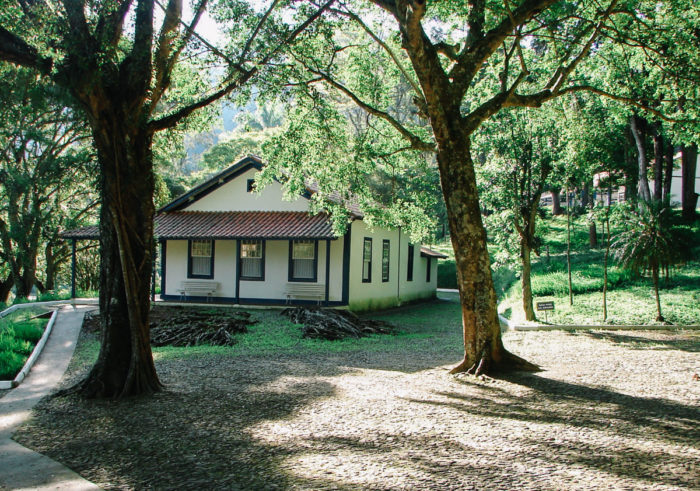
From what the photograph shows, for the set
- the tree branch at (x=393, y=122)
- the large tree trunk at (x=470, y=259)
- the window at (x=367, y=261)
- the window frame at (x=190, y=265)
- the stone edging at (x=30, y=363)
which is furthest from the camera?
the window frame at (x=190, y=265)

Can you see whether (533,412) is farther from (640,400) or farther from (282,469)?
(282,469)

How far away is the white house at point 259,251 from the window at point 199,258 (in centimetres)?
4

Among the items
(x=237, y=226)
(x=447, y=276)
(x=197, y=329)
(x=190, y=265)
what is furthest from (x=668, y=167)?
(x=197, y=329)

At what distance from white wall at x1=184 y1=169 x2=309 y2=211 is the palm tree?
34.8 ft

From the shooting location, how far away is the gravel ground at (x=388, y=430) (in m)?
4.31

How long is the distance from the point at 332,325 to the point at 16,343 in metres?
7.23

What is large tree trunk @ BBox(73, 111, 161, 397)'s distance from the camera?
7.05 metres

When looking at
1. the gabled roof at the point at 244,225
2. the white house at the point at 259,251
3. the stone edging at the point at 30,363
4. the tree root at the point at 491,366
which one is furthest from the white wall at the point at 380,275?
the tree root at the point at 491,366

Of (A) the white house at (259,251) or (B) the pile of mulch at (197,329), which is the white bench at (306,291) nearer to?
(A) the white house at (259,251)

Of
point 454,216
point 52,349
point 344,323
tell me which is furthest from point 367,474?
point 344,323

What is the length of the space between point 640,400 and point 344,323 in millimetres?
9365

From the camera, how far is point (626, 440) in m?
5.01

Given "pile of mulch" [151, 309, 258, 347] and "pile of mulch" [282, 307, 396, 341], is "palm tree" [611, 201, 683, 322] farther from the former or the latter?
"pile of mulch" [151, 309, 258, 347]

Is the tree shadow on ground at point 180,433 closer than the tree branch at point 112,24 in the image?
Yes
